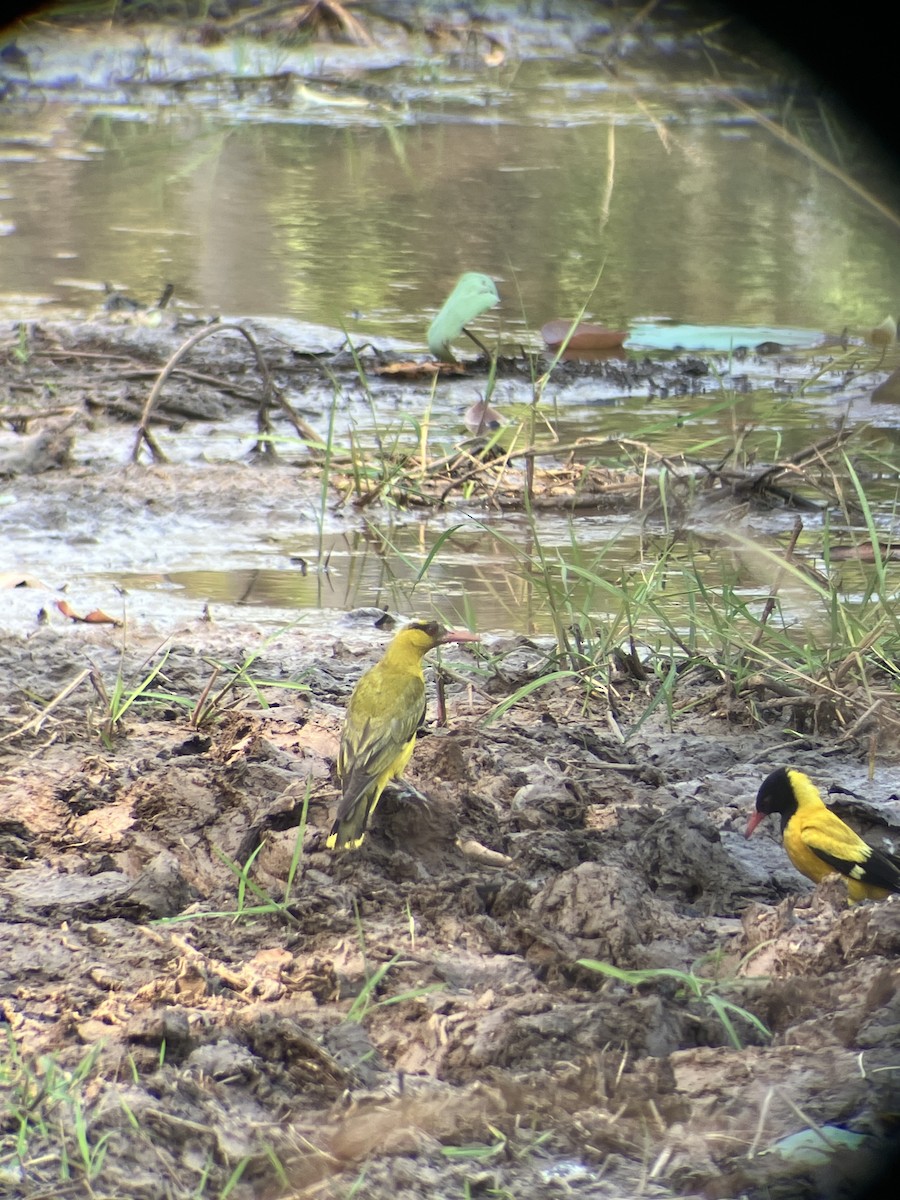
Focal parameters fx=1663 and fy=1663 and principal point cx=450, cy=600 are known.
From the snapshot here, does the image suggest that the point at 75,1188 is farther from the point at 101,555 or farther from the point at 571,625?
the point at 101,555

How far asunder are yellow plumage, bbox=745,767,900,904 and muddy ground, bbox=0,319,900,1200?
0.08 m

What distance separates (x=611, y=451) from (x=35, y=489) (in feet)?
7.23

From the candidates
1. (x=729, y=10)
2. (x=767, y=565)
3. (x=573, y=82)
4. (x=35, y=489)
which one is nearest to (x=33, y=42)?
(x=573, y=82)

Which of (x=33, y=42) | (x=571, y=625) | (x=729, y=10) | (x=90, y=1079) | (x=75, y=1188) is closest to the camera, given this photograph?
(x=75, y=1188)

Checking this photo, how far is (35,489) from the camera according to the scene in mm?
6074

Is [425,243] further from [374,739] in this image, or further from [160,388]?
[374,739]

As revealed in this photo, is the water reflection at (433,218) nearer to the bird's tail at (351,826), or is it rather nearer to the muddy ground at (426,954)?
the muddy ground at (426,954)

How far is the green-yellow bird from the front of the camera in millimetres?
3240

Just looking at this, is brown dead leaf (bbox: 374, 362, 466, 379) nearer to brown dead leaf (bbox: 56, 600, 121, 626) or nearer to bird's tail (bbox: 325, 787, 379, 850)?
brown dead leaf (bbox: 56, 600, 121, 626)

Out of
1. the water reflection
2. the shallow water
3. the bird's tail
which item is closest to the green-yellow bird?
the bird's tail

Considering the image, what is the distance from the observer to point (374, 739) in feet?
10.9

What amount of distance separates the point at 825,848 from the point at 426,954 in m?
0.89

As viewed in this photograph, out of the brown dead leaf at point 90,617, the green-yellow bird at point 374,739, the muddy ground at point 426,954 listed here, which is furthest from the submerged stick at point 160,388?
the green-yellow bird at point 374,739

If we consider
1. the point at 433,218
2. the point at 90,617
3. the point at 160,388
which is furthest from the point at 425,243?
the point at 90,617
